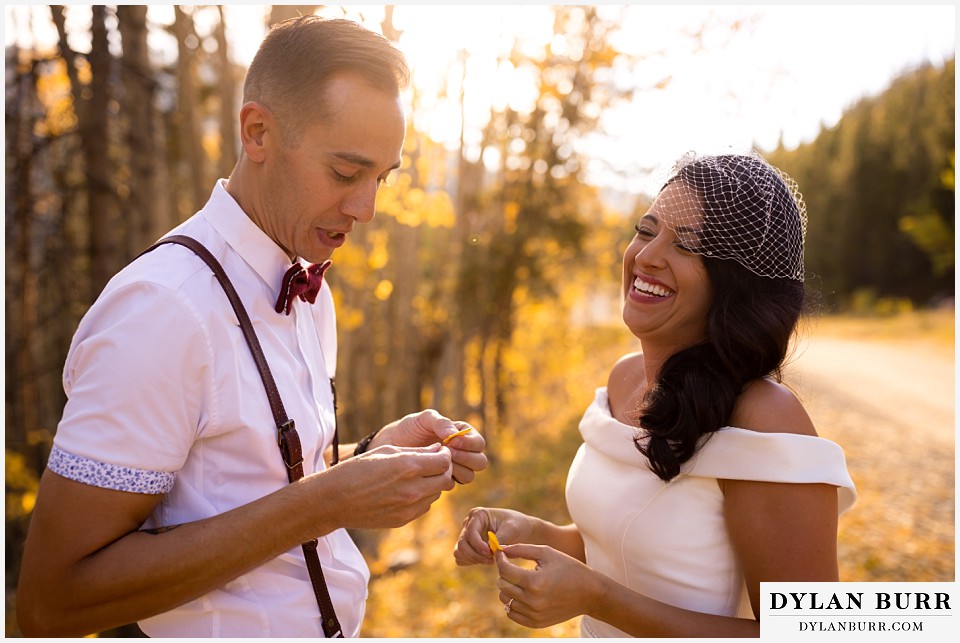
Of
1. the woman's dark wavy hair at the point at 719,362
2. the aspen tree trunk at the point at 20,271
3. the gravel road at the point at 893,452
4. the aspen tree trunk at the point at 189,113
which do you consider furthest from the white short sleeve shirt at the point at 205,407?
the aspen tree trunk at the point at 20,271

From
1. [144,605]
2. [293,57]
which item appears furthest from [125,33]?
[144,605]

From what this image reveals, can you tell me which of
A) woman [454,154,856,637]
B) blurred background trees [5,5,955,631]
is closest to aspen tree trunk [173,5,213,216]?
blurred background trees [5,5,955,631]

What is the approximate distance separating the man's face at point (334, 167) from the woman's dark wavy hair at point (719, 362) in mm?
1026

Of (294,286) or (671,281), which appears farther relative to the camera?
(671,281)

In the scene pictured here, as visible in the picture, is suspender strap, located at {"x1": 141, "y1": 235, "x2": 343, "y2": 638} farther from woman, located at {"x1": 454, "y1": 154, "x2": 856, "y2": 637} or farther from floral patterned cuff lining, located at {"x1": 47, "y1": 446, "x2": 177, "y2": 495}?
woman, located at {"x1": 454, "y1": 154, "x2": 856, "y2": 637}

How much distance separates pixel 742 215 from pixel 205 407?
1.62m

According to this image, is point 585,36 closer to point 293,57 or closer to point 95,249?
point 95,249

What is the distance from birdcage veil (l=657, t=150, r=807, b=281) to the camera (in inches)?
86.8

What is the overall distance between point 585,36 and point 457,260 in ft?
12.0

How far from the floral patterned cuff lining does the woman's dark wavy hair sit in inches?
53.4

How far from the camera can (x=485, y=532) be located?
2.29 meters

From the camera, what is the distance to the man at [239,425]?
160 centimetres

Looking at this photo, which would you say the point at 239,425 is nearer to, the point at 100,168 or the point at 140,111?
the point at 100,168

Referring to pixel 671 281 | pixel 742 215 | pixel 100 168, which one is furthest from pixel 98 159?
pixel 742 215
